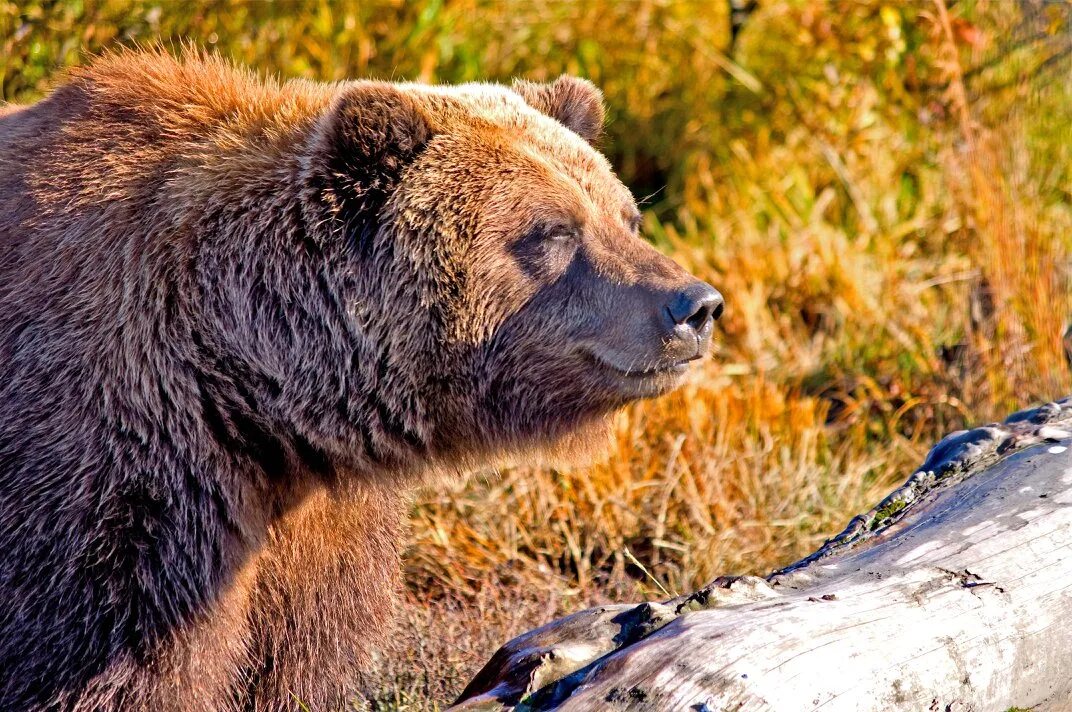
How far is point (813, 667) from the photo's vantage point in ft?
9.45

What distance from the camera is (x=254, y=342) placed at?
135 inches

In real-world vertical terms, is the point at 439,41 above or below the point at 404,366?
above

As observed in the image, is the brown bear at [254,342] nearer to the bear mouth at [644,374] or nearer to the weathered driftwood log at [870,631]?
the bear mouth at [644,374]

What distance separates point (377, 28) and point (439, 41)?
418 mm

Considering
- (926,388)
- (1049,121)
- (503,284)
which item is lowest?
(926,388)

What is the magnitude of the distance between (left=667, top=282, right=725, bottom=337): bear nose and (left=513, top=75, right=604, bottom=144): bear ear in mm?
962

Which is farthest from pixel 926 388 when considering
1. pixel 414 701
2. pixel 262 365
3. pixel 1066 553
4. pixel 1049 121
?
pixel 262 365

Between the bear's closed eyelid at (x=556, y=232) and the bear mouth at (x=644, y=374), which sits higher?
the bear's closed eyelid at (x=556, y=232)

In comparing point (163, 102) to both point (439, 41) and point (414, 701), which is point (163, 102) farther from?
point (439, 41)

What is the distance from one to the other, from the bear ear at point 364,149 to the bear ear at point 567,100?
69 centimetres

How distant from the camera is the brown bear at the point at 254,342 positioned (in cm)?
326

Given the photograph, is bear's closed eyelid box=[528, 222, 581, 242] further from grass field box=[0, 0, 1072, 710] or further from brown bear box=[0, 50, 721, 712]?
grass field box=[0, 0, 1072, 710]

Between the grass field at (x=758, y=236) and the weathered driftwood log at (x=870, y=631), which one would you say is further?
the grass field at (x=758, y=236)

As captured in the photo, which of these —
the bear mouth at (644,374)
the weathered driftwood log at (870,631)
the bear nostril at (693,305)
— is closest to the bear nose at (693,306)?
the bear nostril at (693,305)
